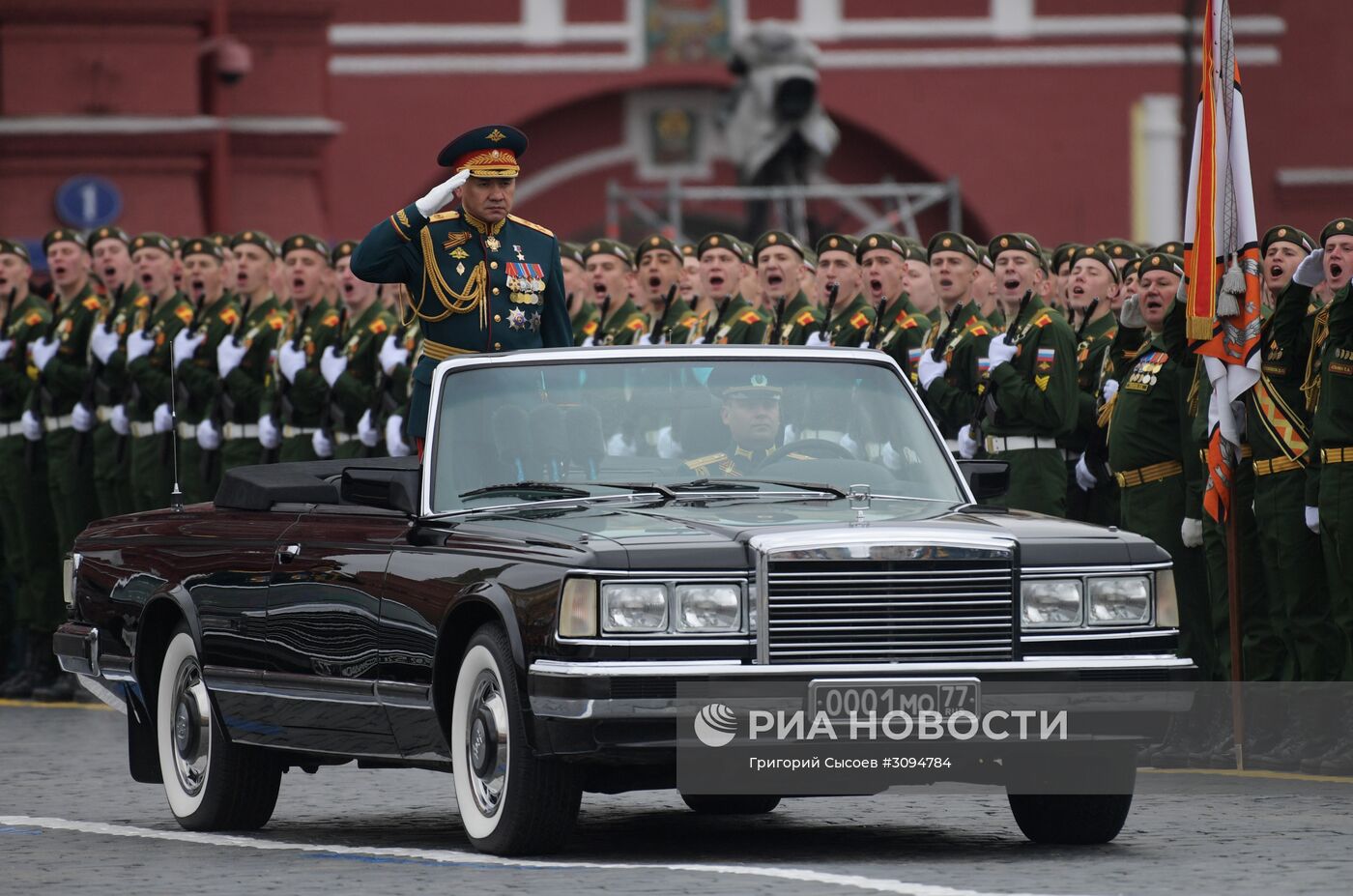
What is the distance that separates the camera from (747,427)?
38.3 feet

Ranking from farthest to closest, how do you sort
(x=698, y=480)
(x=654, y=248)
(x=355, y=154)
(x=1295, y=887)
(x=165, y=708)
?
1. (x=355, y=154)
2. (x=654, y=248)
3. (x=165, y=708)
4. (x=698, y=480)
5. (x=1295, y=887)

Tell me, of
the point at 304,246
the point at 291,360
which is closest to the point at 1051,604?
the point at 291,360

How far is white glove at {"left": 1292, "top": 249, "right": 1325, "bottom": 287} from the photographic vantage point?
46.6ft

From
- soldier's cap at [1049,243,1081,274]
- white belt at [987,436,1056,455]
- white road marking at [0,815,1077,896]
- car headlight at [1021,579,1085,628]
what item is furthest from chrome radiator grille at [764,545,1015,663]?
soldier's cap at [1049,243,1081,274]

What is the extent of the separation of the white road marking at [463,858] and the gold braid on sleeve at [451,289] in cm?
247

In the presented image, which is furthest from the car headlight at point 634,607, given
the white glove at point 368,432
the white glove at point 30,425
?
the white glove at point 30,425

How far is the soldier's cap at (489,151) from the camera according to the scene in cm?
1362

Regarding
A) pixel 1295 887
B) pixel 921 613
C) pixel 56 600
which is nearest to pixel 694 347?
pixel 921 613

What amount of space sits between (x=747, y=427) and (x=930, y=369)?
502 cm

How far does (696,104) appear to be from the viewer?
52000 millimetres

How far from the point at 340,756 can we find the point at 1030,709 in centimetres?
261

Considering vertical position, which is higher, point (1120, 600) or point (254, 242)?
point (254, 242)

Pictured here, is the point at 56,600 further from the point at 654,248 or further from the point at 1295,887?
the point at 1295,887

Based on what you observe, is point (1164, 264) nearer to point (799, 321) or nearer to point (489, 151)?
point (799, 321)
